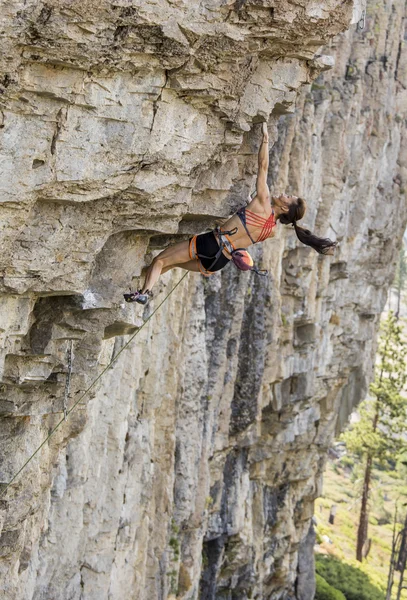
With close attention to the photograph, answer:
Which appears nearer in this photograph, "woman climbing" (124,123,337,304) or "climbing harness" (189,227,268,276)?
"woman climbing" (124,123,337,304)

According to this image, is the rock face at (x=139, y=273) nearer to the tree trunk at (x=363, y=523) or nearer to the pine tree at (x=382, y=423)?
the tree trunk at (x=363, y=523)

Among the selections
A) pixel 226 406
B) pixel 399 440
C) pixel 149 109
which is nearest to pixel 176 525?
pixel 226 406

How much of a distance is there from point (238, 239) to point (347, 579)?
27.4m

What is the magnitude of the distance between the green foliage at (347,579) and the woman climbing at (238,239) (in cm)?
2471

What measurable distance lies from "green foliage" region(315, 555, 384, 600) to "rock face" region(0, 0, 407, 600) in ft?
30.9

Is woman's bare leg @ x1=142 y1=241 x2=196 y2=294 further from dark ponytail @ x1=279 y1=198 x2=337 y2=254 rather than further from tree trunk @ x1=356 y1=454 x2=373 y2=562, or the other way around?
tree trunk @ x1=356 y1=454 x2=373 y2=562

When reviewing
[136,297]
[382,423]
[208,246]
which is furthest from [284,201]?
[382,423]

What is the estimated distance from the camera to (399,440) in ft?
112

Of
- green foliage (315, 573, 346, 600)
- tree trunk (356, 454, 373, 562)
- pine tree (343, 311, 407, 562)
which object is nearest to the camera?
green foliage (315, 573, 346, 600)

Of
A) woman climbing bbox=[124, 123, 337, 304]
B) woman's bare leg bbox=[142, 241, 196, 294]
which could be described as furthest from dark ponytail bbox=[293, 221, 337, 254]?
woman's bare leg bbox=[142, 241, 196, 294]

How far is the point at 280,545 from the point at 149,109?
21389 mm

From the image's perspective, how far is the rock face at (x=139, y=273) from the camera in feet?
17.9

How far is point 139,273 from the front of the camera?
24.1 ft

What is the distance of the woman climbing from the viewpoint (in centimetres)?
717
